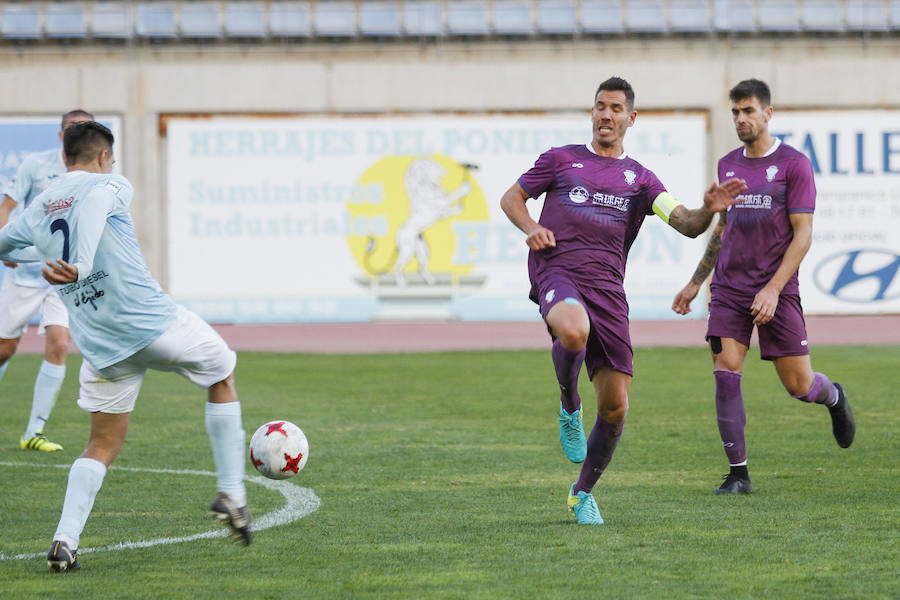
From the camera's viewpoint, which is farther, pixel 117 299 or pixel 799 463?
pixel 799 463

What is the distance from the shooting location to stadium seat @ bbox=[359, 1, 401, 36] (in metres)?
29.1

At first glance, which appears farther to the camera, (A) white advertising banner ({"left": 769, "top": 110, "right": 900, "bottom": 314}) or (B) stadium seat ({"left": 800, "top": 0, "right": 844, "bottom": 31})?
(B) stadium seat ({"left": 800, "top": 0, "right": 844, "bottom": 31})

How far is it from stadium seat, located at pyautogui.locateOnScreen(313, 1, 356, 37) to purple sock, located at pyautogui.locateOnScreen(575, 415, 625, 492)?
23334mm

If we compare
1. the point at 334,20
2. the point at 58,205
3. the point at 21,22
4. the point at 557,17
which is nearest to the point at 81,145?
the point at 58,205

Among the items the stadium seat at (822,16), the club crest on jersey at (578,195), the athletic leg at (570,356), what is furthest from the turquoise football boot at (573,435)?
the stadium seat at (822,16)

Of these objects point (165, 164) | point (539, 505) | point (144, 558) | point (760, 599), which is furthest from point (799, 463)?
point (165, 164)

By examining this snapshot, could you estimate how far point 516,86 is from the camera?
28531 mm

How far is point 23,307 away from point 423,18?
20.4 m

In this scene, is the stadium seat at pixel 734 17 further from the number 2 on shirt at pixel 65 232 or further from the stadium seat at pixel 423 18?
the number 2 on shirt at pixel 65 232

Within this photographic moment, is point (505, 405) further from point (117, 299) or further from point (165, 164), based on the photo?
point (165, 164)

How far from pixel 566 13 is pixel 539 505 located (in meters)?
23.4

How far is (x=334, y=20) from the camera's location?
2912 centimetres

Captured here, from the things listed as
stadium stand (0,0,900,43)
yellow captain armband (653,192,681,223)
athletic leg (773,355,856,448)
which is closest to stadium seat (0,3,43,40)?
stadium stand (0,0,900,43)

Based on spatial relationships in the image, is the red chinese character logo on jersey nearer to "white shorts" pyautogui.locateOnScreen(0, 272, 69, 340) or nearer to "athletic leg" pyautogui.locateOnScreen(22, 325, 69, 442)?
"white shorts" pyautogui.locateOnScreen(0, 272, 69, 340)
